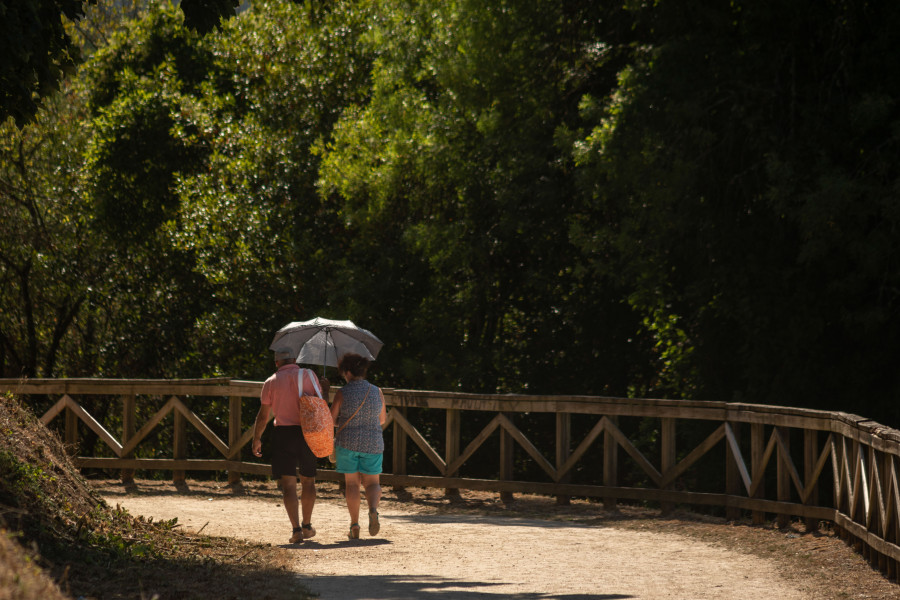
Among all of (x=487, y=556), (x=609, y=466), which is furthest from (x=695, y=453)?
(x=487, y=556)

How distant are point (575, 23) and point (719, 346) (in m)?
5.62

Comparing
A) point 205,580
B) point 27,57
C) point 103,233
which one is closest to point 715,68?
point 27,57

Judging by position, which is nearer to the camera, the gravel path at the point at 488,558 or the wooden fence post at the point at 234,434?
the gravel path at the point at 488,558

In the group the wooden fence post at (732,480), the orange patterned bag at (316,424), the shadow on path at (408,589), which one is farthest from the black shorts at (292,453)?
the wooden fence post at (732,480)

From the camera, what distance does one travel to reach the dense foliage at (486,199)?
1345 centimetres

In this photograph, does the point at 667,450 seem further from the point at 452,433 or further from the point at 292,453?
the point at 292,453

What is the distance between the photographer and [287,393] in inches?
A: 392

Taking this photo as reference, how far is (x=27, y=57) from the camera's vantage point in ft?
29.2

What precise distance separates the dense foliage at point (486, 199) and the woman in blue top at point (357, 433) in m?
3.47

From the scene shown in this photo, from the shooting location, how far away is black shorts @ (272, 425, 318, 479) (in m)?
10.0

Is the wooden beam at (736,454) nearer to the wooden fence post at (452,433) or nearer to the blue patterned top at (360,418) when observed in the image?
the wooden fence post at (452,433)

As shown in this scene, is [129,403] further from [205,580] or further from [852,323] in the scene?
[852,323]

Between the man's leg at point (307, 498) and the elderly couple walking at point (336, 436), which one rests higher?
the elderly couple walking at point (336, 436)

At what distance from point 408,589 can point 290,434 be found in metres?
2.91
